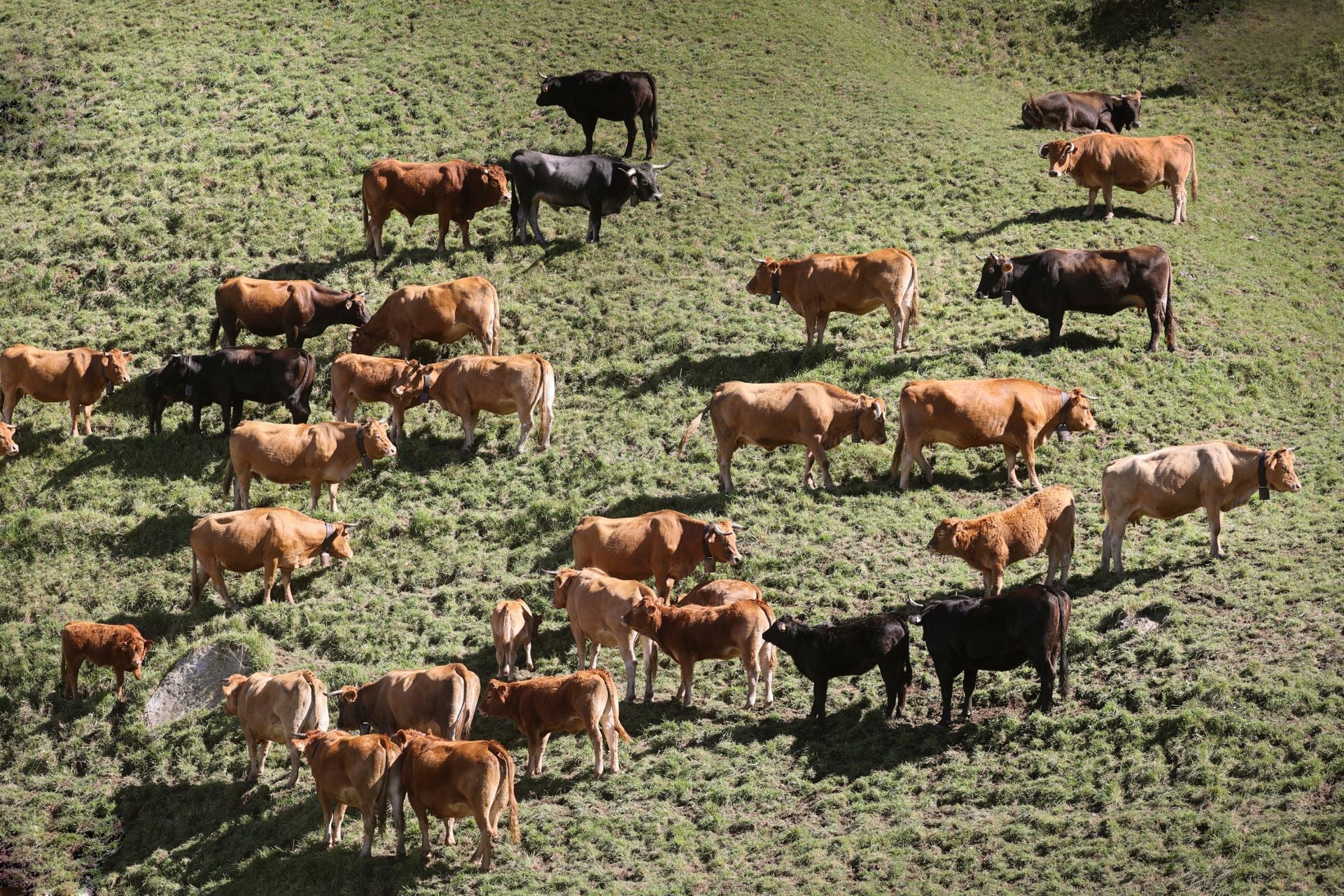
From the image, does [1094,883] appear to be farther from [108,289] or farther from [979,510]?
[108,289]

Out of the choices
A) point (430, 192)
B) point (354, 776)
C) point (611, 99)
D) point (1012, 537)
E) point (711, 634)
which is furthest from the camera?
point (611, 99)

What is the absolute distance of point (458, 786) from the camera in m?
16.9

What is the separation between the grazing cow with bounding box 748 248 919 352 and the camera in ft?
92.1

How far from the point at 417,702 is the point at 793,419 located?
29.0ft

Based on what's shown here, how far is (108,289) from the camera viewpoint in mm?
31219

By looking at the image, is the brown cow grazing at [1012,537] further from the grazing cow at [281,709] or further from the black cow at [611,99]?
the black cow at [611,99]

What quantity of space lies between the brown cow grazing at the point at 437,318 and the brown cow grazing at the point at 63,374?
4677 mm

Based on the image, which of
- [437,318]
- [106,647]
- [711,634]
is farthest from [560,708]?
[437,318]

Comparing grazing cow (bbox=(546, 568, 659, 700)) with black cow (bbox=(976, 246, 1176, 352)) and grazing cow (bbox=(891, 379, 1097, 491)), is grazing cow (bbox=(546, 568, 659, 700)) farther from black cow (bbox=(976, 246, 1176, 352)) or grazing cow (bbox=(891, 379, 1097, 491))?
black cow (bbox=(976, 246, 1176, 352))

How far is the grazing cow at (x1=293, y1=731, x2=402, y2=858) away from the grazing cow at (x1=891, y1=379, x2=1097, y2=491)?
1088 centimetres

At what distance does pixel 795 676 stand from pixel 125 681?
412 inches

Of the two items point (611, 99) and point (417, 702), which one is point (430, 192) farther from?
point (417, 702)

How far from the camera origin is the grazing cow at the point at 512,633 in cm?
2059

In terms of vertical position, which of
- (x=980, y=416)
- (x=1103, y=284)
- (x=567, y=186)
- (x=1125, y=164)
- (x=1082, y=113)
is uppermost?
(x=1082, y=113)
